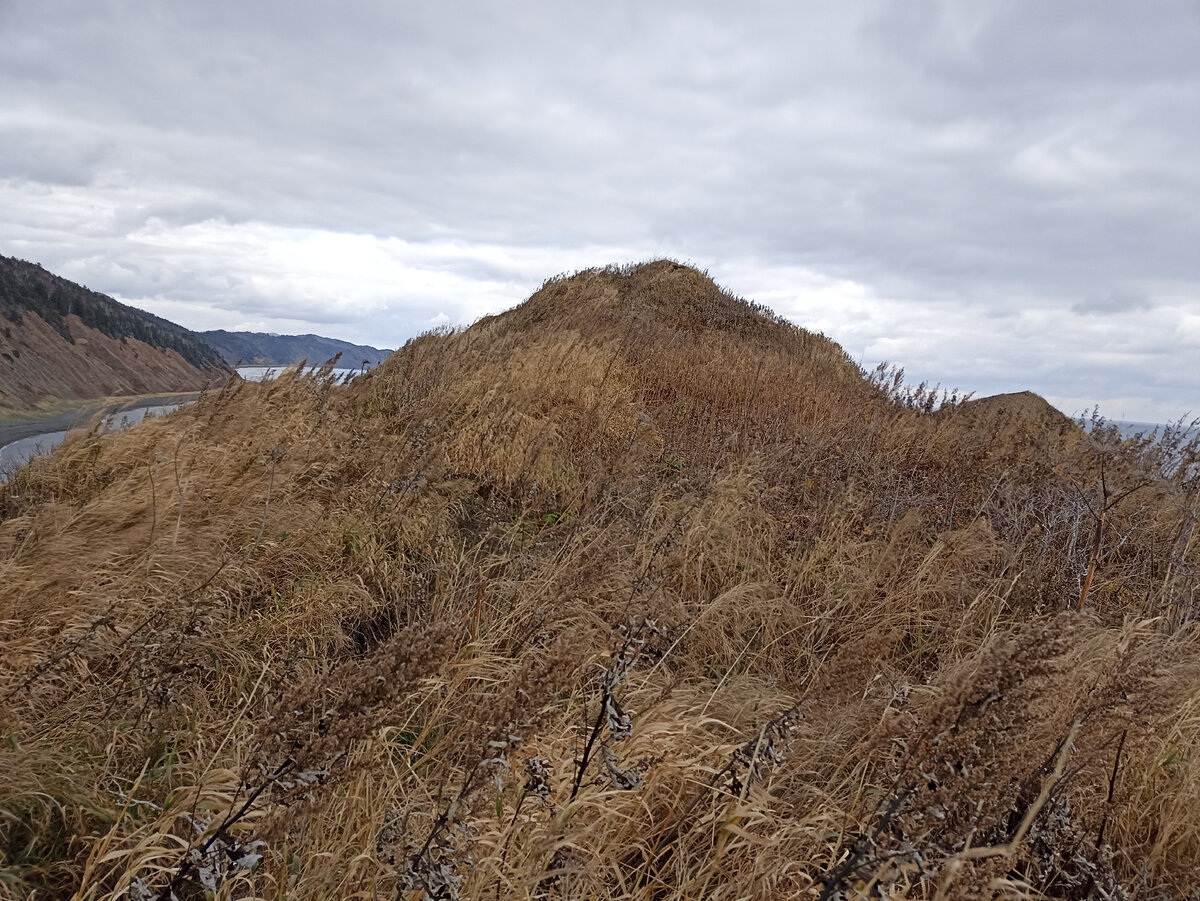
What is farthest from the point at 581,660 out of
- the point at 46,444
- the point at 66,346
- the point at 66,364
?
the point at 66,346

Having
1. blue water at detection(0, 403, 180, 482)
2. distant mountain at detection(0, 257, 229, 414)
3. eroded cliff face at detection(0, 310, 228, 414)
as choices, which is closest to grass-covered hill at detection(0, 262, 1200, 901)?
blue water at detection(0, 403, 180, 482)

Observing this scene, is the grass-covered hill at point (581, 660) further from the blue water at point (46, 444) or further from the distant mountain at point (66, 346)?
the distant mountain at point (66, 346)

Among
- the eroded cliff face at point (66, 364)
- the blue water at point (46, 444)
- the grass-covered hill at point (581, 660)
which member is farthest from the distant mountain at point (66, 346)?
the grass-covered hill at point (581, 660)

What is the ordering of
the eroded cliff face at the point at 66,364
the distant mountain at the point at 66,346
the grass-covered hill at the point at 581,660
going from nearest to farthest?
the grass-covered hill at the point at 581,660 < the eroded cliff face at the point at 66,364 < the distant mountain at the point at 66,346

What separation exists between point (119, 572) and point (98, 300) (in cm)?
6007

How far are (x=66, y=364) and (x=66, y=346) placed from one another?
223 cm

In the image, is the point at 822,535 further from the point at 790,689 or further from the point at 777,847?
the point at 777,847

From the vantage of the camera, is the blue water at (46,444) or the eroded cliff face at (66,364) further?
the eroded cliff face at (66,364)

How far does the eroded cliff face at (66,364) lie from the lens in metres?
31.3

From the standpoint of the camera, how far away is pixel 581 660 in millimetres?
1576

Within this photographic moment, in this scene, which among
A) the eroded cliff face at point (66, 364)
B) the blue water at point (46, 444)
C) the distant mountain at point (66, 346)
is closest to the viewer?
the blue water at point (46, 444)

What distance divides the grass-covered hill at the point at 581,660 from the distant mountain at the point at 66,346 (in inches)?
1156

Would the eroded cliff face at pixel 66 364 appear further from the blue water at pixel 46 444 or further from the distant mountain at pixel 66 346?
the blue water at pixel 46 444

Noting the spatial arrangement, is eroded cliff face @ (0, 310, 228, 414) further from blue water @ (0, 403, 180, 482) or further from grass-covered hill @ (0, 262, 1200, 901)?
grass-covered hill @ (0, 262, 1200, 901)
